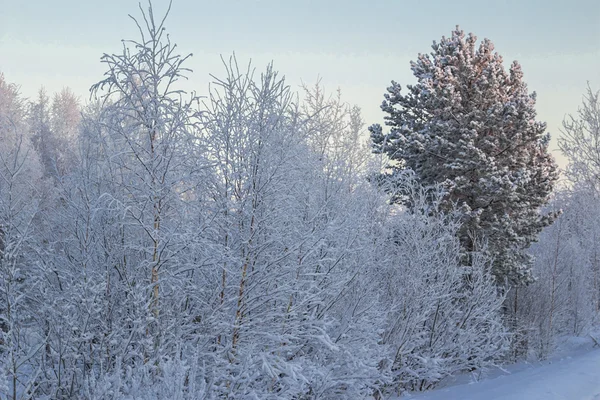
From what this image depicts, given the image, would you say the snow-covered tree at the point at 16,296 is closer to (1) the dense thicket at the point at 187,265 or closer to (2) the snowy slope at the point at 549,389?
(1) the dense thicket at the point at 187,265

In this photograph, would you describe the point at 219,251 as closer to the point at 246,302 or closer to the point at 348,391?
the point at 246,302

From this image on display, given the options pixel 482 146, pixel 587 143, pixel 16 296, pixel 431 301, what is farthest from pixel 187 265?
pixel 587 143

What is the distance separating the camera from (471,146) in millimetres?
14336

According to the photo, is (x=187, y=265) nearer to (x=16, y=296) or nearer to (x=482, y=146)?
(x=16, y=296)

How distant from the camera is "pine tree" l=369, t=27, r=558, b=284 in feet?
47.8

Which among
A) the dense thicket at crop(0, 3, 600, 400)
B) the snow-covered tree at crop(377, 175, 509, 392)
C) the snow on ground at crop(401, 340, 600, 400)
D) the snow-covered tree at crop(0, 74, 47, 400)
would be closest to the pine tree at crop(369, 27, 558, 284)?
the snow-covered tree at crop(377, 175, 509, 392)

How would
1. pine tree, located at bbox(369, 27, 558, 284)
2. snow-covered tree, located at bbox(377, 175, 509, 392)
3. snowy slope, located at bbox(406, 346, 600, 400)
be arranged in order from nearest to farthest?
snowy slope, located at bbox(406, 346, 600, 400) < snow-covered tree, located at bbox(377, 175, 509, 392) < pine tree, located at bbox(369, 27, 558, 284)

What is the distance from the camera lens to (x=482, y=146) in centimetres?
→ 1491

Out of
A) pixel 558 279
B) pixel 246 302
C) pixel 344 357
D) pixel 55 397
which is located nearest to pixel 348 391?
pixel 344 357

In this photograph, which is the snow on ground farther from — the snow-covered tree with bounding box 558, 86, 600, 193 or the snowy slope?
the snow-covered tree with bounding box 558, 86, 600, 193

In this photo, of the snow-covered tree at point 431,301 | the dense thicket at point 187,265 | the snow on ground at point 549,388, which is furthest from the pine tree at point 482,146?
the dense thicket at point 187,265

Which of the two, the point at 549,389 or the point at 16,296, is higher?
the point at 16,296

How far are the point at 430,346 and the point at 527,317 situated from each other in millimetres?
6060

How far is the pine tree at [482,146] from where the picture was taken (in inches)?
574
